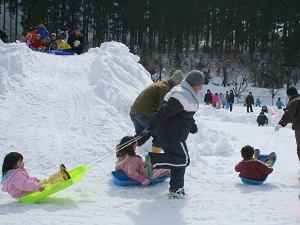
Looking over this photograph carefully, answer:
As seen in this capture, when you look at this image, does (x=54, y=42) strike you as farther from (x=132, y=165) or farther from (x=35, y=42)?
(x=132, y=165)

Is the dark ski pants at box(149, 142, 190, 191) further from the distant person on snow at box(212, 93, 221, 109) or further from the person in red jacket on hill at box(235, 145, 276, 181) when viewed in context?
the distant person on snow at box(212, 93, 221, 109)

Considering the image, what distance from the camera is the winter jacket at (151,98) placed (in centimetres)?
712

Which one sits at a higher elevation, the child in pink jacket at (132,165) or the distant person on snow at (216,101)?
the child in pink jacket at (132,165)

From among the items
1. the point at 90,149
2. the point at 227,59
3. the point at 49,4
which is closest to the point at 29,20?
the point at 49,4

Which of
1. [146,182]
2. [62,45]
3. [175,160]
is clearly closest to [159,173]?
[146,182]

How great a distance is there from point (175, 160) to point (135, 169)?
0.92 meters

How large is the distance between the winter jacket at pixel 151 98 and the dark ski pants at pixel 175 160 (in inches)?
47.1

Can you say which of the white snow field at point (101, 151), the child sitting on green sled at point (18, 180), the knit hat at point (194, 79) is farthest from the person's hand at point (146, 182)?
the knit hat at point (194, 79)

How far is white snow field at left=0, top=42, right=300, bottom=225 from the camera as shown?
548 centimetres

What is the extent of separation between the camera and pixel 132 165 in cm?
683

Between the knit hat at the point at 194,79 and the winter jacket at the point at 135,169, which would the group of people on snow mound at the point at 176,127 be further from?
the winter jacket at the point at 135,169

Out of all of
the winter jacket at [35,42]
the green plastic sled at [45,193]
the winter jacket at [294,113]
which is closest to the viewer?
the green plastic sled at [45,193]

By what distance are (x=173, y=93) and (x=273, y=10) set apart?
167 feet

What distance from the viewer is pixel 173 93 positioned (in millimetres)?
5914
